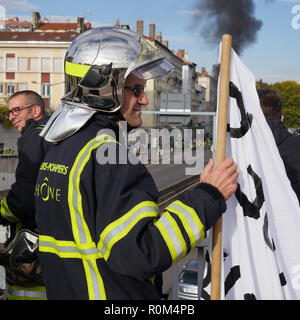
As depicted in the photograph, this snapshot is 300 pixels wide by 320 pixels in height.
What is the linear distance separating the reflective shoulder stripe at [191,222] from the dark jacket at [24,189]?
4.10ft

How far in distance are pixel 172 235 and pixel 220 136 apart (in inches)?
22.0

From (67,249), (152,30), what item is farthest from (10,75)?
(67,249)

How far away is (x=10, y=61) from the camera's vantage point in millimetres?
67000

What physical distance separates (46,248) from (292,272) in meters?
1.13

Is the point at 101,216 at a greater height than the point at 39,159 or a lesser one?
lesser

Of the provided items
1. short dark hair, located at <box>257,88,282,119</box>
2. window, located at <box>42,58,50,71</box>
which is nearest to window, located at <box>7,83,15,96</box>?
window, located at <box>42,58,50,71</box>

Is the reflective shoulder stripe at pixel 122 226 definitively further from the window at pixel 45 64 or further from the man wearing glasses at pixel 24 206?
the window at pixel 45 64

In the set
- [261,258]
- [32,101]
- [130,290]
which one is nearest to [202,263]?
[261,258]

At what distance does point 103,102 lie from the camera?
2.00m

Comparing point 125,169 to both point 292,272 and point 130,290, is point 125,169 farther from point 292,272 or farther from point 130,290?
point 292,272

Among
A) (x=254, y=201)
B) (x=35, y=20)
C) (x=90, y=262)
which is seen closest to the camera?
(x=90, y=262)

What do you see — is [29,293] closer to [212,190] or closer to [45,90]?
[212,190]

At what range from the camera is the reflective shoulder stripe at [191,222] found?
5.82ft

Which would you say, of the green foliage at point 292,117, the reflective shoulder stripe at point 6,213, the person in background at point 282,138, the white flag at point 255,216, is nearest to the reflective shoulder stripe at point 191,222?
the white flag at point 255,216
